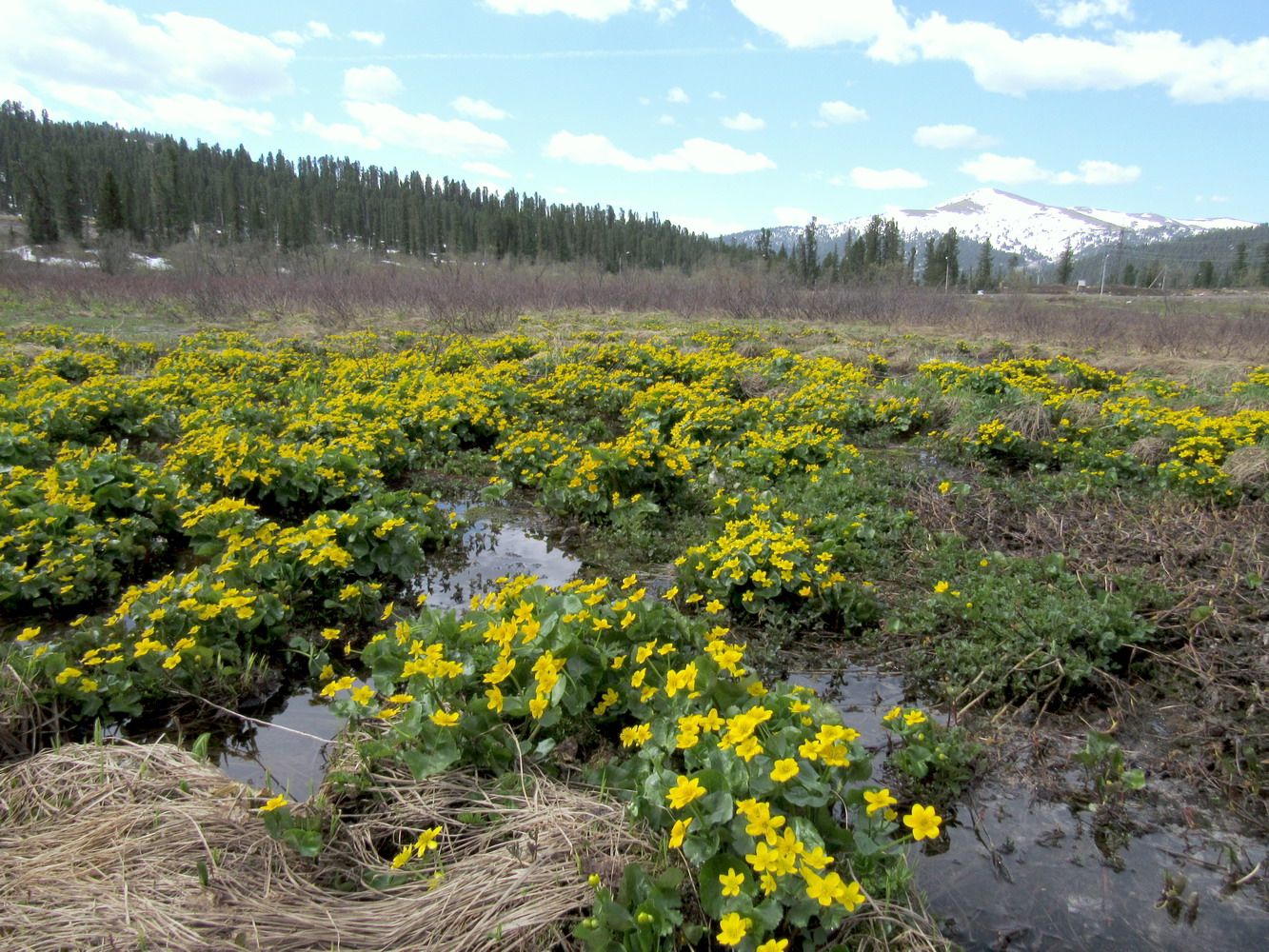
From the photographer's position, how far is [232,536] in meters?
4.17

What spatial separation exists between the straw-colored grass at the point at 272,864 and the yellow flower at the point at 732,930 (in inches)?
19.2

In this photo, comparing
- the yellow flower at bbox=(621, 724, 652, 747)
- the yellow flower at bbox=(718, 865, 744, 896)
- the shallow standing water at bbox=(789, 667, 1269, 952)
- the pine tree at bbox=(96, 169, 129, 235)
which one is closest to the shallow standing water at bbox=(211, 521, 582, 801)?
the yellow flower at bbox=(621, 724, 652, 747)

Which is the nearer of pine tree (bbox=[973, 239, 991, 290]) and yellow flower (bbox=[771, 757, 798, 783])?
yellow flower (bbox=[771, 757, 798, 783])

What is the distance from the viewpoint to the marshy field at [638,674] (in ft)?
7.00

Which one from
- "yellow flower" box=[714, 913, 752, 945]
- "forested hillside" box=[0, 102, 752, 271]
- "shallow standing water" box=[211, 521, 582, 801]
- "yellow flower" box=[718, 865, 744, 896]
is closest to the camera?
"yellow flower" box=[714, 913, 752, 945]

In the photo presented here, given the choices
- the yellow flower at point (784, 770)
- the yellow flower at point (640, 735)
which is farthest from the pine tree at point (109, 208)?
the yellow flower at point (784, 770)

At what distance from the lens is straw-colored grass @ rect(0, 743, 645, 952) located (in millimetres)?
2045

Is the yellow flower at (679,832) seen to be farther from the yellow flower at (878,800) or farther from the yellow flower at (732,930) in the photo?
the yellow flower at (878,800)

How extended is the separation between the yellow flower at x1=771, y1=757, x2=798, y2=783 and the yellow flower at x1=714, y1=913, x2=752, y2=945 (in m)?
0.37

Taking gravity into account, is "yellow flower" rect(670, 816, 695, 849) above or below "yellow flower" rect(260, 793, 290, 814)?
above

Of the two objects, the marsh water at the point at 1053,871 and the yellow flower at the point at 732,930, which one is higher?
the yellow flower at the point at 732,930

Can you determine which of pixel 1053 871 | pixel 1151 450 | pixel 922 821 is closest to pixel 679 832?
pixel 922 821

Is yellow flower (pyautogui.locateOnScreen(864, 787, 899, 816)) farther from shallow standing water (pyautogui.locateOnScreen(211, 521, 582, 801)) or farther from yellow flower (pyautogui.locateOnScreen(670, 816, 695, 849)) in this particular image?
shallow standing water (pyautogui.locateOnScreen(211, 521, 582, 801))

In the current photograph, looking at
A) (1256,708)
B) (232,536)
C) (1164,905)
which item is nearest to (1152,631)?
(1256,708)
